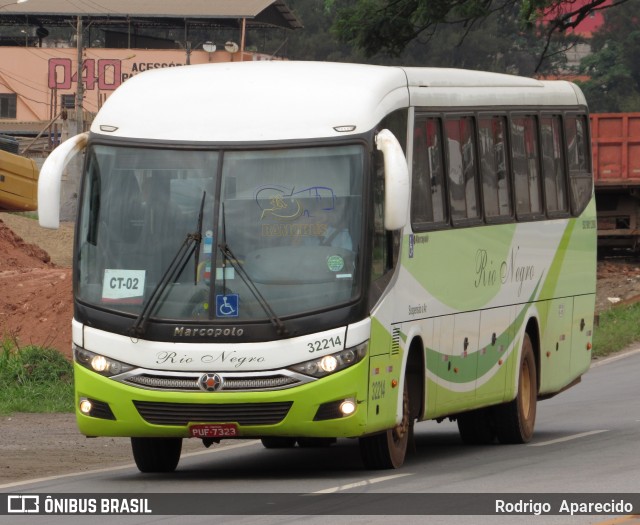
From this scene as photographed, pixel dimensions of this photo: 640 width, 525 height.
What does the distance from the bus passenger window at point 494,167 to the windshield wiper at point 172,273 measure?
3.78 meters

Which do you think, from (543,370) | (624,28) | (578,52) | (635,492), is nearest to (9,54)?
(624,28)

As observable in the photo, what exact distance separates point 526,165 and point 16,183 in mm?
14245

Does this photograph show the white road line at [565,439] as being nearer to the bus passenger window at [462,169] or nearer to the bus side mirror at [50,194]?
the bus passenger window at [462,169]

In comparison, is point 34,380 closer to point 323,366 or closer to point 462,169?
point 462,169

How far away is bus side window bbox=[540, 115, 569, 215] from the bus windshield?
5.02 m

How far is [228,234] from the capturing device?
12.0 meters

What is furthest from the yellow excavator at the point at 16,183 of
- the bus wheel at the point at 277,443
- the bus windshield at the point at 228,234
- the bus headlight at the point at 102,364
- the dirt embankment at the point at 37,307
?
the bus headlight at the point at 102,364

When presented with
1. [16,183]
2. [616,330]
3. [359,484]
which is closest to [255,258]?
[359,484]

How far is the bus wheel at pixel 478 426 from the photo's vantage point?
16047mm

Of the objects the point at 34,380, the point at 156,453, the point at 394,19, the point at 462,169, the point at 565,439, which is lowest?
the point at 34,380

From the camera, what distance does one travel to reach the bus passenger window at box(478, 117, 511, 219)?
15000mm

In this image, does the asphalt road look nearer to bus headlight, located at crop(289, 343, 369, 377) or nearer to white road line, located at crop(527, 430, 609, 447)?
white road line, located at crop(527, 430, 609, 447)

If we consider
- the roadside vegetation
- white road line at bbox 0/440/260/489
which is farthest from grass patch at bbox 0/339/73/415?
white road line at bbox 0/440/260/489

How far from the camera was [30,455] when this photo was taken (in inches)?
591
